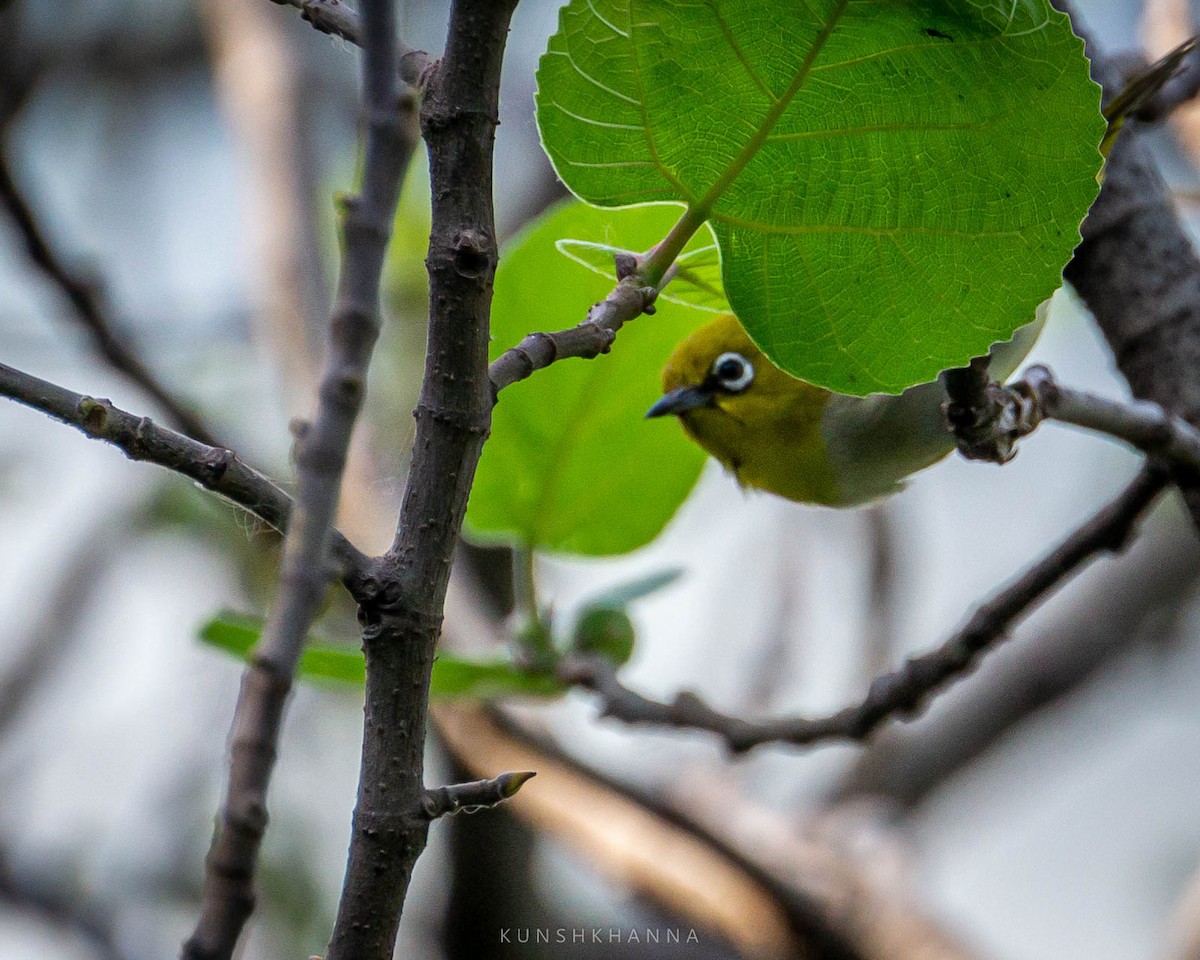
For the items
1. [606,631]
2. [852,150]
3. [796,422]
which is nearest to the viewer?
[852,150]

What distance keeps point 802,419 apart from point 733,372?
159 mm

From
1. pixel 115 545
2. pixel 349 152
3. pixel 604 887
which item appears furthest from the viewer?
pixel 349 152

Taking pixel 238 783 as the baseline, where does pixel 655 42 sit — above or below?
above

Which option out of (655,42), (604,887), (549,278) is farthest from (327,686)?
(604,887)

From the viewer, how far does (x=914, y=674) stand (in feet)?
5.58

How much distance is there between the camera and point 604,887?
3.32 meters

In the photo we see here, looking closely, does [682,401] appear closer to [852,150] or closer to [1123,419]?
[1123,419]

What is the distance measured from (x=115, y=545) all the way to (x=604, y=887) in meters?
2.25

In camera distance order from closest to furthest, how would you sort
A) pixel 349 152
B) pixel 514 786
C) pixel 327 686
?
pixel 514 786
pixel 327 686
pixel 349 152

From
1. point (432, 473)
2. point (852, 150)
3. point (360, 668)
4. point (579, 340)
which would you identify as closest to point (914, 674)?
point (360, 668)

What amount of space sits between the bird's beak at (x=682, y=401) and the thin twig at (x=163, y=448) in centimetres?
107

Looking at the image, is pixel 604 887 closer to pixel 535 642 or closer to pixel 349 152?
pixel 535 642

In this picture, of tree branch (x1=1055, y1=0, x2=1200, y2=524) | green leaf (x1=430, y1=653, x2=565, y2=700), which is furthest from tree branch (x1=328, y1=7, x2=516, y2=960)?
tree branch (x1=1055, y1=0, x2=1200, y2=524)

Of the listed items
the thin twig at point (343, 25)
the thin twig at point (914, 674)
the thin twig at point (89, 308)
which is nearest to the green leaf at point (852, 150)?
the thin twig at point (343, 25)
